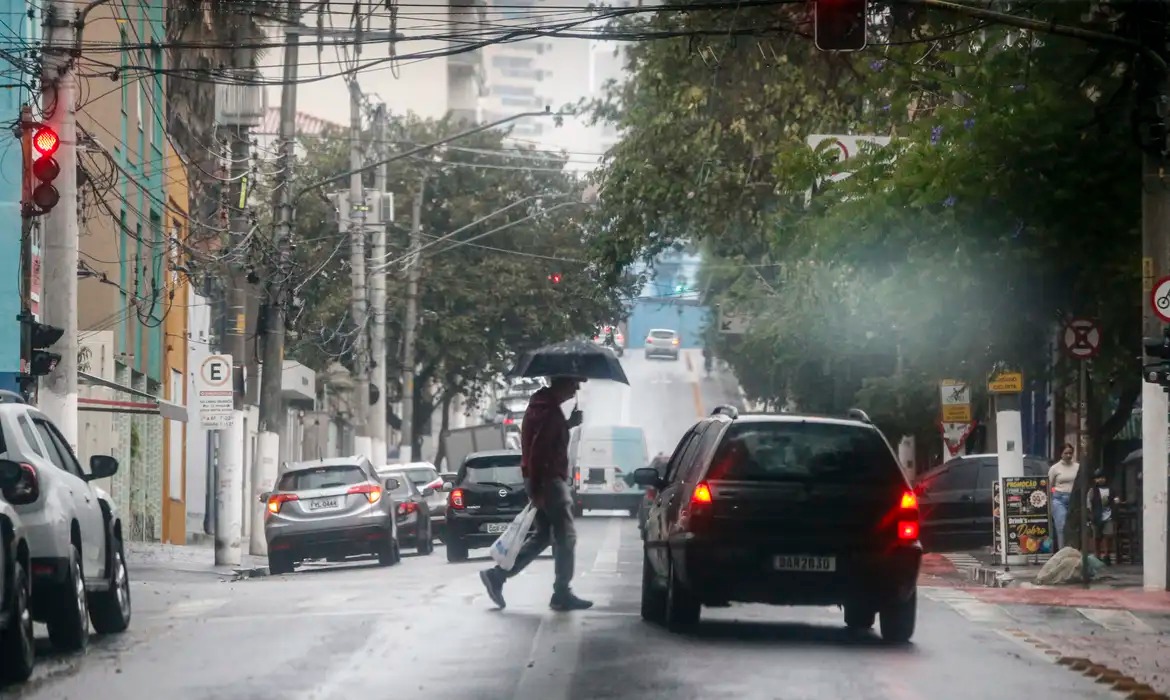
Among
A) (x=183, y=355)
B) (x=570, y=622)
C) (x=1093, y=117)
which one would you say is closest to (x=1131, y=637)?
(x=570, y=622)

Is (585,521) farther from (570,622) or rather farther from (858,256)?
Result: (570,622)

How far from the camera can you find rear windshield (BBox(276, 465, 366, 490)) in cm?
2872

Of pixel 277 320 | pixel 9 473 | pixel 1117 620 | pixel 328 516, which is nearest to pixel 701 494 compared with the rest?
pixel 9 473

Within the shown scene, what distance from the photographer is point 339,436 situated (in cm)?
7981

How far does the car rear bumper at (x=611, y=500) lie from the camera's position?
53781 mm

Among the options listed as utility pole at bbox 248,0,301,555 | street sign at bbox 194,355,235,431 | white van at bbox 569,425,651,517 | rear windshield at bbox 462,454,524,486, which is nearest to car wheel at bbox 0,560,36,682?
street sign at bbox 194,355,235,431

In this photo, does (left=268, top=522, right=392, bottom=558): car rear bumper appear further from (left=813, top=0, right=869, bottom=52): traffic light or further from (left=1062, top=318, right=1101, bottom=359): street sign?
(left=813, top=0, right=869, bottom=52): traffic light

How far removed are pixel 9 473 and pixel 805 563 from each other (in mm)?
5088

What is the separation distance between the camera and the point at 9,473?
11820 millimetres

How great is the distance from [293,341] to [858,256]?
120ft

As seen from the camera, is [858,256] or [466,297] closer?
[858,256]

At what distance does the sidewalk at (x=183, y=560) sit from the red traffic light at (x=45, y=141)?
8.93 m

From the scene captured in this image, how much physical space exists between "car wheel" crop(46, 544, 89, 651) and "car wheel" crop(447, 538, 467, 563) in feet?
54.3

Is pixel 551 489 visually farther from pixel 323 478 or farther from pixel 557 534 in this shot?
pixel 323 478
